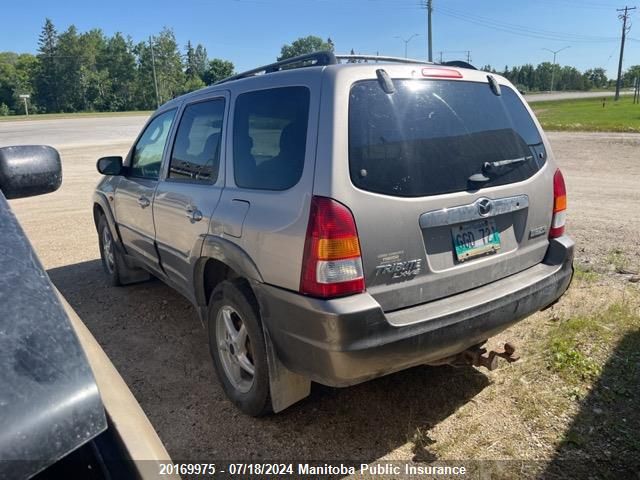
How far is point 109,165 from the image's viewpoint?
4520 mm

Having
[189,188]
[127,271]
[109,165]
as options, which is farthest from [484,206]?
[127,271]

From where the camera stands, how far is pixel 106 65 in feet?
287

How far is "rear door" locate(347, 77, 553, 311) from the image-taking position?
7.75 ft

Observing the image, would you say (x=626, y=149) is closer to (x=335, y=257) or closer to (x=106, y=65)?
(x=335, y=257)

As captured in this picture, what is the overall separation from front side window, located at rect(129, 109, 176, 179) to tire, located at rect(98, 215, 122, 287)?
1.08m

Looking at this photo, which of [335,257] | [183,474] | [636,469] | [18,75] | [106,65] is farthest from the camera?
[106,65]

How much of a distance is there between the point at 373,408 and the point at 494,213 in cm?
141

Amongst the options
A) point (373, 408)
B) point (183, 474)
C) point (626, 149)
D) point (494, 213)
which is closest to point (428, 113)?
point (494, 213)

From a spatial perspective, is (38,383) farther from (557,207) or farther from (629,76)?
(629,76)

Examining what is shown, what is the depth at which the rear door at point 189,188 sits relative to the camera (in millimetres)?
3172

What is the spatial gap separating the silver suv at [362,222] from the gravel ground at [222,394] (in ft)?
0.77

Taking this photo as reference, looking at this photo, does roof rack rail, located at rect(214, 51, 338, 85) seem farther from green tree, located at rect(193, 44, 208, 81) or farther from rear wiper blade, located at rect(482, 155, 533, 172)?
green tree, located at rect(193, 44, 208, 81)

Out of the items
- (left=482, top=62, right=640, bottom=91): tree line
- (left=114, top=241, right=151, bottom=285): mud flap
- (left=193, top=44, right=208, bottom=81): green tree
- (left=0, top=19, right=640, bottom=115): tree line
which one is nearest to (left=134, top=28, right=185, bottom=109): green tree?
(left=0, top=19, right=640, bottom=115): tree line

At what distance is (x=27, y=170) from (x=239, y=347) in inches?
60.3
